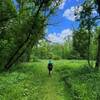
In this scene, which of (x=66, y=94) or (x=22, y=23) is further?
(x=22, y=23)

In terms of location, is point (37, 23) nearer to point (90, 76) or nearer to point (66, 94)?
point (90, 76)

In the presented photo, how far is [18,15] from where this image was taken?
117 ft

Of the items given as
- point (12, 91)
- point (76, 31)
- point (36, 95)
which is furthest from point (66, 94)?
point (76, 31)

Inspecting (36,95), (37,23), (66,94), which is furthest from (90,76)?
(37,23)

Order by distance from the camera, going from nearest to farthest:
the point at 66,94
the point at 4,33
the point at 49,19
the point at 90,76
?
1. the point at 66,94
2. the point at 90,76
3. the point at 4,33
4. the point at 49,19

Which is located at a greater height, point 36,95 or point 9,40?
point 9,40

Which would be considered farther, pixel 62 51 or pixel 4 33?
pixel 62 51

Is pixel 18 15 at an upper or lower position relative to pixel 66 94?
upper

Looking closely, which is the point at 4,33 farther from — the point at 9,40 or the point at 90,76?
the point at 90,76

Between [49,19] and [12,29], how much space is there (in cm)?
518

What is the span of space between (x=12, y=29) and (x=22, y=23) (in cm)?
153

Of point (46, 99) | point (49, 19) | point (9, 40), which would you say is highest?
point (49, 19)

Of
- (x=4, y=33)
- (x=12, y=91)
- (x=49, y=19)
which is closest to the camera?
(x=12, y=91)

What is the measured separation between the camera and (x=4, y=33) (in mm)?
34906
